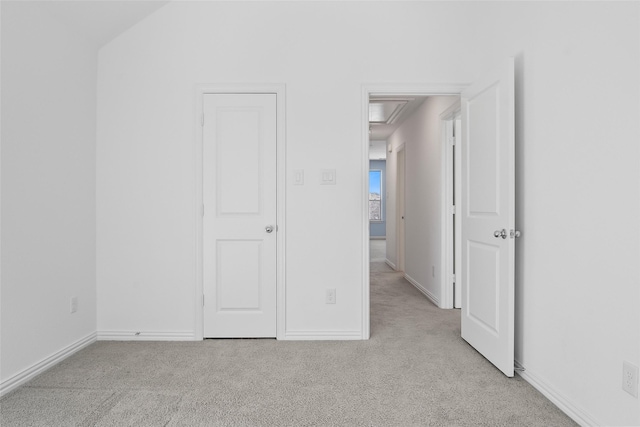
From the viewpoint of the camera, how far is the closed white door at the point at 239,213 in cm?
303

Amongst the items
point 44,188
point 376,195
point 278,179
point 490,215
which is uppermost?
point 376,195

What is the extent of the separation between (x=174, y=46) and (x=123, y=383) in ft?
7.74

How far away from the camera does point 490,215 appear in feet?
A: 8.26

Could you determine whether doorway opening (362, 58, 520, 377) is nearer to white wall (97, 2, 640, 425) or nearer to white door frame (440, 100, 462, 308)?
white wall (97, 2, 640, 425)

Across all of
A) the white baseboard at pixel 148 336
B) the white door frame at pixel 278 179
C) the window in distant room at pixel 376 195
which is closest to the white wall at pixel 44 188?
the white baseboard at pixel 148 336

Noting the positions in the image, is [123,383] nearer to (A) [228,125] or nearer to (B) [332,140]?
(A) [228,125]

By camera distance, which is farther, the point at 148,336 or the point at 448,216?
the point at 448,216

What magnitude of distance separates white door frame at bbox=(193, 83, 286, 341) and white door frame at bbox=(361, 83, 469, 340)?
604 millimetres

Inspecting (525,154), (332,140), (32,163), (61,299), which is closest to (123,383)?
(61,299)

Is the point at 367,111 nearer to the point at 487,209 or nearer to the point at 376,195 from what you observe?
the point at 487,209

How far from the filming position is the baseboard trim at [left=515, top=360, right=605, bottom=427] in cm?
178

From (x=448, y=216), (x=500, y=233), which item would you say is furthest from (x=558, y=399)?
(x=448, y=216)

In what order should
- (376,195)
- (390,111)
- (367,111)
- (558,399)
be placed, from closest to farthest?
(558,399) < (367,111) < (390,111) < (376,195)

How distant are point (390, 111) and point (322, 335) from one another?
11.5 feet
